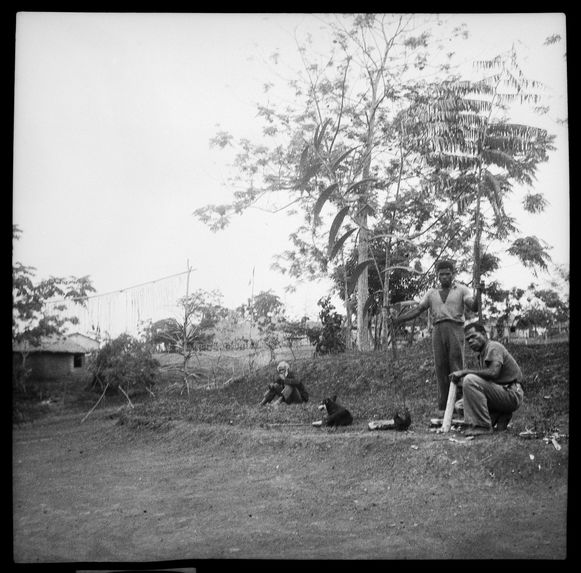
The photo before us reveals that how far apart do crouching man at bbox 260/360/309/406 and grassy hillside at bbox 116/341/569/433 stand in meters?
0.04

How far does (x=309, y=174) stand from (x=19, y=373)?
8.05ft

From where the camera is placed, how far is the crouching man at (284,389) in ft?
13.1

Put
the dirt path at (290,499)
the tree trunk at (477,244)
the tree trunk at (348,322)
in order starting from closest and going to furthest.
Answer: the dirt path at (290,499) < the tree trunk at (477,244) < the tree trunk at (348,322)

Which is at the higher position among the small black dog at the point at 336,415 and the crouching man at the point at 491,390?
the crouching man at the point at 491,390

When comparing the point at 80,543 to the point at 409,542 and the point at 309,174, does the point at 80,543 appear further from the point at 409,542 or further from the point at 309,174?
the point at 309,174

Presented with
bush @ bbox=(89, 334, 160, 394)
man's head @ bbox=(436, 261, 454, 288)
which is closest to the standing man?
man's head @ bbox=(436, 261, 454, 288)

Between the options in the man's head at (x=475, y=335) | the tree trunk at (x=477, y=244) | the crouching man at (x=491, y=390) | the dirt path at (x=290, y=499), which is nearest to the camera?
the dirt path at (x=290, y=499)

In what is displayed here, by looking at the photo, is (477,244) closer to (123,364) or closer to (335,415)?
(335,415)

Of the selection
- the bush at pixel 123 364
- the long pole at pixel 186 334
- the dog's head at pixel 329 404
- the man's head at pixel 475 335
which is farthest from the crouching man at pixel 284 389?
the man's head at pixel 475 335

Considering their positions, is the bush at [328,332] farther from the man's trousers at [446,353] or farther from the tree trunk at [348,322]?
the man's trousers at [446,353]

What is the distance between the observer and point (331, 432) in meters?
3.84

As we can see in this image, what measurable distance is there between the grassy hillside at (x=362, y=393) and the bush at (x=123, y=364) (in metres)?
0.17

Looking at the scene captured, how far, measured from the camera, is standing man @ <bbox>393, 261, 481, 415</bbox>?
3.87m
